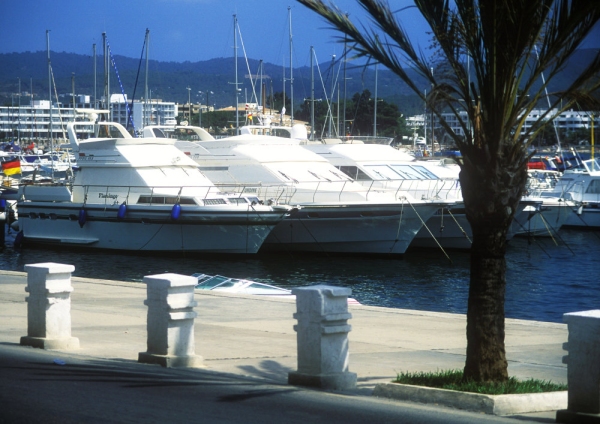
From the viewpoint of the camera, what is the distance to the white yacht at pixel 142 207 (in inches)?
1219

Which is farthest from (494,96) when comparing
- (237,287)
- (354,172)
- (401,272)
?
(354,172)

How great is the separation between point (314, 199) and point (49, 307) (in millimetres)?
22546

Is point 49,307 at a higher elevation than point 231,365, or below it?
higher

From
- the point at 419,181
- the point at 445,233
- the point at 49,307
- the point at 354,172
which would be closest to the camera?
the point at 49,307

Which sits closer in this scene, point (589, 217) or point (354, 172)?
point (354, 172)

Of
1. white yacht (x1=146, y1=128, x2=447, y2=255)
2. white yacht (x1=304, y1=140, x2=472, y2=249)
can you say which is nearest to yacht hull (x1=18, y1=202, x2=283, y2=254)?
white yacht (x1=146, y1=128, x2=447, y2=255)

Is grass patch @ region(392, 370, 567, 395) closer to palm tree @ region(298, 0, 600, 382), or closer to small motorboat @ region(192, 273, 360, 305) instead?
palm tree @ region(298, 0, 600, 382)

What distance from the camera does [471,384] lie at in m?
8.07

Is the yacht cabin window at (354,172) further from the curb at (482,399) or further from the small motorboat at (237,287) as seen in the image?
the curb at (482,399)

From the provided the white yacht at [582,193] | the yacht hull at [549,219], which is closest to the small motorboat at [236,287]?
the yacht hull at [549,219]

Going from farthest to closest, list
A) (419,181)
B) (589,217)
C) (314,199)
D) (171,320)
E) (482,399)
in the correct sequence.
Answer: (589,217)
(419,181)
(314,199)
(171,320)
(482,399)

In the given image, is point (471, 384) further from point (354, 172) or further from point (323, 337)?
point (354, 172)

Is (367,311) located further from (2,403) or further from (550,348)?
(2,403)

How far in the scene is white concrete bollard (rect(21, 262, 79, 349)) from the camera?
10469 mm
